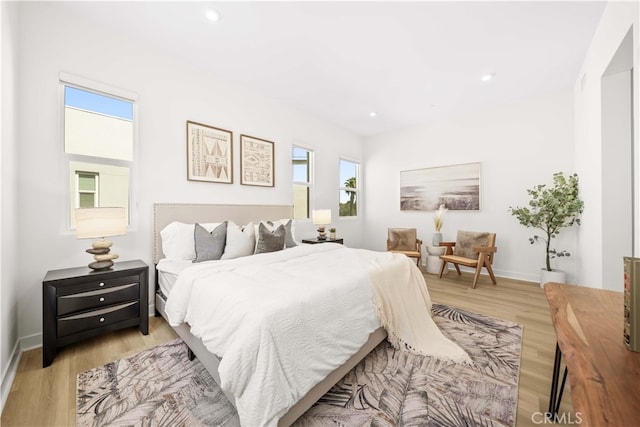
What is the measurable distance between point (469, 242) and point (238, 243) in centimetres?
369

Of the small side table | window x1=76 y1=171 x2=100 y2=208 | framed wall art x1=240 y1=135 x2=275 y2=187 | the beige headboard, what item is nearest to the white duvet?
the beige headboard

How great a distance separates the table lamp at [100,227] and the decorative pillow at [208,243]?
2.08ft

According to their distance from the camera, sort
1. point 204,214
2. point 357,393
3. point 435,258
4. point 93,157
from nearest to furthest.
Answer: point 357,393 → point 93,157 → point 204,214 → point 435,258

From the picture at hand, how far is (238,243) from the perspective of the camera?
9.00 ft

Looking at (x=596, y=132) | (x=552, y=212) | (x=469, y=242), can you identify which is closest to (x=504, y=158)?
(x=552, y=212)

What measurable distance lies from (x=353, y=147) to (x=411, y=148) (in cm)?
127

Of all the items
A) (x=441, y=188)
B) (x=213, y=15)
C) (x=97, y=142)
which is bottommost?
(x=441, y=188)

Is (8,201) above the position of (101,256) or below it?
above

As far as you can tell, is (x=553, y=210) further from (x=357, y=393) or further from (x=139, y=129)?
(x=139, y=129)

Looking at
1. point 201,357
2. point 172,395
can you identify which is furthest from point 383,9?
point 172,395

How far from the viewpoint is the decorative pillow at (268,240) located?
2.82m

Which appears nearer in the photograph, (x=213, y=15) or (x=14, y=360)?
(x=14, y=360)

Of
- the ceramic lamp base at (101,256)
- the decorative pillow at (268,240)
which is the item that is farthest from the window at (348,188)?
the ceramic lamp base at (101,256)

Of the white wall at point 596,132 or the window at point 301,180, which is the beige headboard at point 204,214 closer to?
the window at point 301,180
